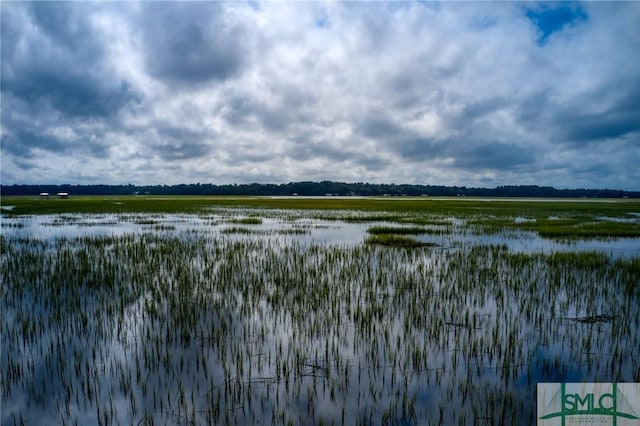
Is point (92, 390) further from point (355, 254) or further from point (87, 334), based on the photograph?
point (355, 254)

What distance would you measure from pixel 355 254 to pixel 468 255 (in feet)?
16.5

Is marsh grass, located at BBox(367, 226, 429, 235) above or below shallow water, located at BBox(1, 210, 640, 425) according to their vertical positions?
above

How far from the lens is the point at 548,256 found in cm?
1489
